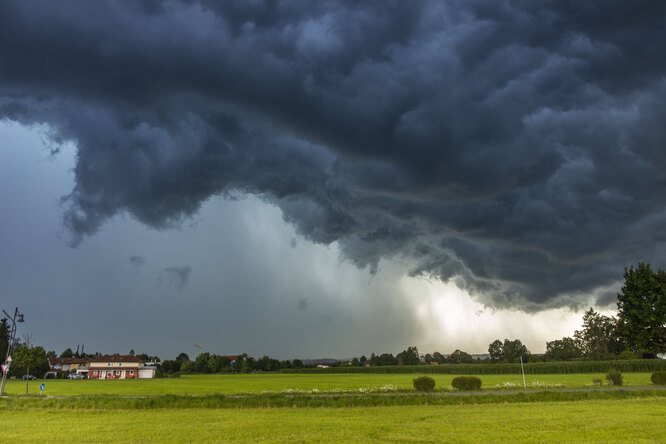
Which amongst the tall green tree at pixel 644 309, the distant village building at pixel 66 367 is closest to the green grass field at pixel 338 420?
the tall green tree at pixel 644 309

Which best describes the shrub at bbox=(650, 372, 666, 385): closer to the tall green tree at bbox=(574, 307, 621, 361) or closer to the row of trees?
the row of trees

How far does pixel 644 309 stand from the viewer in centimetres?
6312

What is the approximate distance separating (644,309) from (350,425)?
60.3m

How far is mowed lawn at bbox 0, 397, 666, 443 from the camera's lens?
17.6m

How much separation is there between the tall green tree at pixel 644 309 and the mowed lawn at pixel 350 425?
41.1 meters

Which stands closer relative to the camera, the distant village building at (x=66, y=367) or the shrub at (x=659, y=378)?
the shrub at (x=659, y=378)

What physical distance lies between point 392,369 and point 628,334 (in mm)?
94825

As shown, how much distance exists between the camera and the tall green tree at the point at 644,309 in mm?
62250

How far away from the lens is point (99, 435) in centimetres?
1933

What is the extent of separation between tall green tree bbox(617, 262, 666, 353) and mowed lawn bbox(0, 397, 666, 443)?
41104 millimetres

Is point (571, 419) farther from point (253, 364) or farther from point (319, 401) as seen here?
point (253, 364)

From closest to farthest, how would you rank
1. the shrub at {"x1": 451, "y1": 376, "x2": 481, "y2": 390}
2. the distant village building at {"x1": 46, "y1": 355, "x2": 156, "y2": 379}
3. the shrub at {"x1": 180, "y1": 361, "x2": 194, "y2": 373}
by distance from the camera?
the shrub at {"x1": 451, "y1": 376, "x2": 481, "y2": 390} → the distant village building at {"x1": 46, "y1": 355, "x2": 156, "y2": 379} → the shrub at {"x1": 180, "y1": 361, "x2": 194, "y2": 373}

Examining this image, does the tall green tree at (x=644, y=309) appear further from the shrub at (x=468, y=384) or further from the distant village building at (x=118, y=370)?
the distant village building at (x=118, y=370)

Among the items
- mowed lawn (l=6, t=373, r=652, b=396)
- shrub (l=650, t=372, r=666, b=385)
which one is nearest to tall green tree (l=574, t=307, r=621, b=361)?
mowed lawn (l=6, t=373, r=652, b=396)
